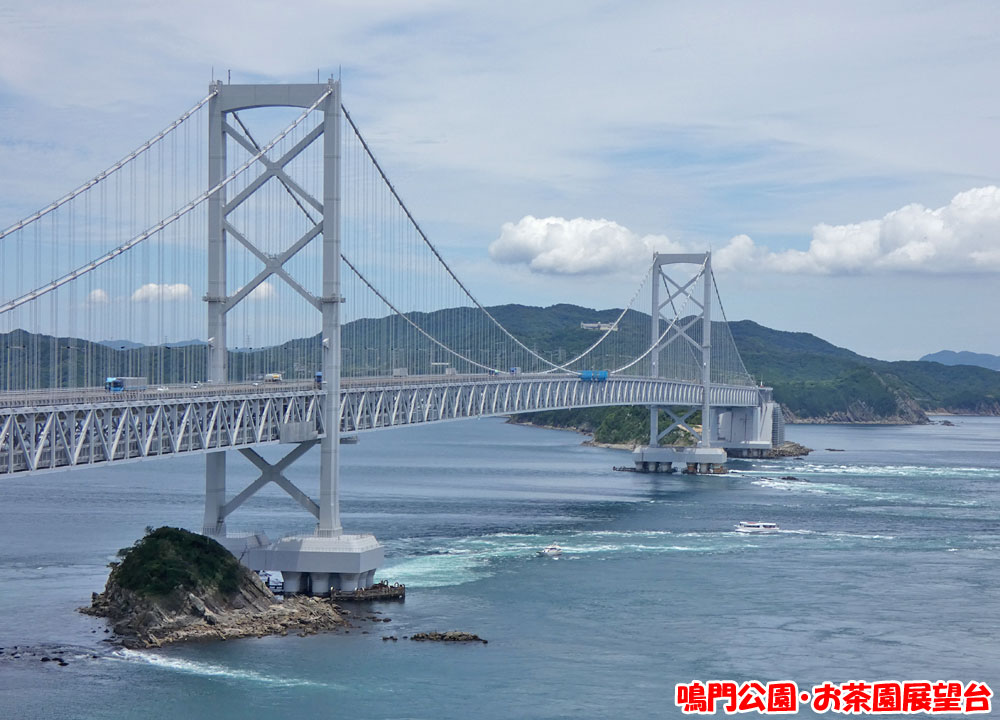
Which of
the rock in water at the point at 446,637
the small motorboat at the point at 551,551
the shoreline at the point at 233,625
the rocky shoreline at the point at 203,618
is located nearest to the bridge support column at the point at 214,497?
the rocky shoreline at the point at 203,618

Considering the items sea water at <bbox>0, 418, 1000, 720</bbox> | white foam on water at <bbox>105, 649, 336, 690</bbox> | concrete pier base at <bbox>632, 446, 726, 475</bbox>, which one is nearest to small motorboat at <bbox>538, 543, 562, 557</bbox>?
sea water at <bbox>0, 418, 1000, 720</bbox>

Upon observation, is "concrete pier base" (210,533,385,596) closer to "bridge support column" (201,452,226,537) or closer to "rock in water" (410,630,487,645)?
"bridge support column" (201,452,226,537)

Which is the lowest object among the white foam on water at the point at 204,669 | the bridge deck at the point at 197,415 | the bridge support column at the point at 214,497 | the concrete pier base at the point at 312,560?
the white foam on water at the point at 204,669

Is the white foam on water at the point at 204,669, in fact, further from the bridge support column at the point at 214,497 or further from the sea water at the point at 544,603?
the bridge support column at the point at 214,497

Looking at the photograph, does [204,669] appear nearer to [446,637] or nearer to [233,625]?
[233,625]

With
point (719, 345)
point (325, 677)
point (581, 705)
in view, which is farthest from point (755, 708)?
point (719, 345)
